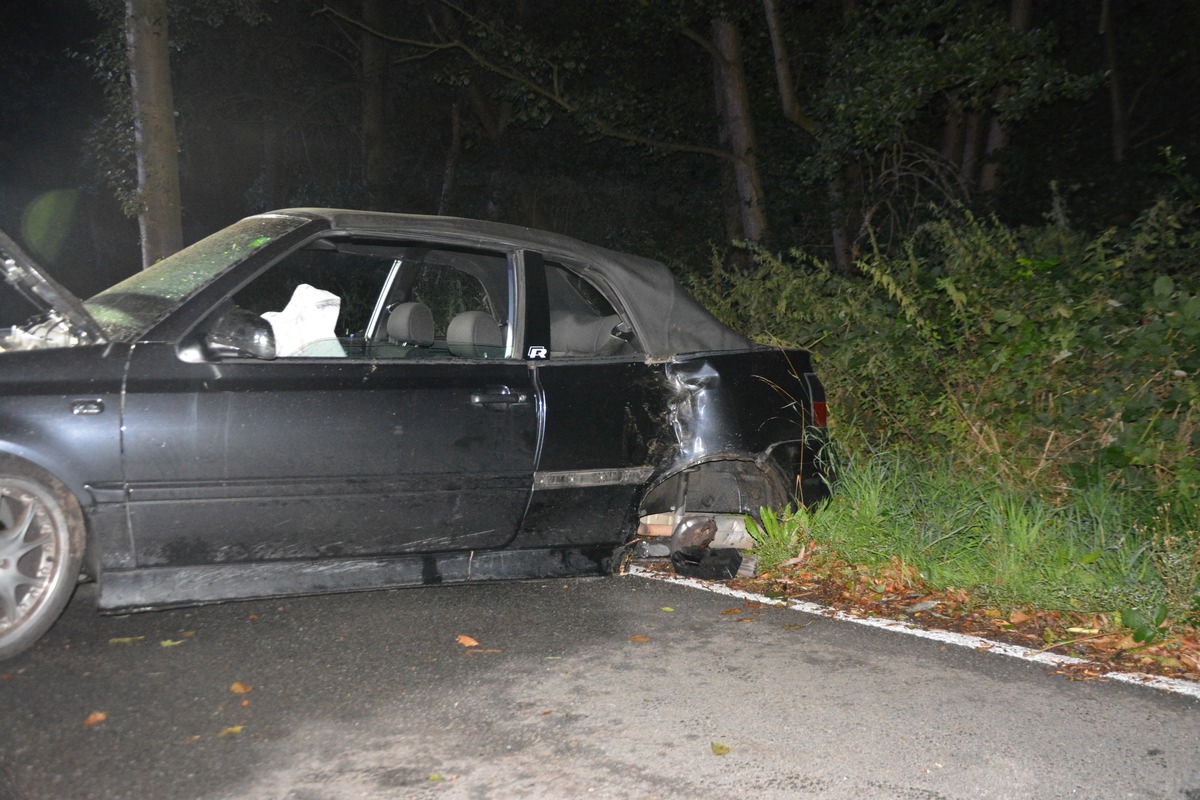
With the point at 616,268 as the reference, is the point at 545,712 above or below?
below

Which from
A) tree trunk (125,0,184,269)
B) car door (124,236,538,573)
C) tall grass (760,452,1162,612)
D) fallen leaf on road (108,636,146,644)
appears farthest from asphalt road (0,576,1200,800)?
tree trunk (125,0,184,269)

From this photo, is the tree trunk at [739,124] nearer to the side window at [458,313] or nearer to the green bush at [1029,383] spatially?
the green bush at [1029,383]

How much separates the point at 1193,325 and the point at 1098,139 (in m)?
12.6

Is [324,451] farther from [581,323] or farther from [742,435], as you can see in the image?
[742,435]

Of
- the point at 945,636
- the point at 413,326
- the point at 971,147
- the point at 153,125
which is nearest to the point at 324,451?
the point at 413,326

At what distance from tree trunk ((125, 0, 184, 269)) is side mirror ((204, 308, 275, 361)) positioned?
673 cm

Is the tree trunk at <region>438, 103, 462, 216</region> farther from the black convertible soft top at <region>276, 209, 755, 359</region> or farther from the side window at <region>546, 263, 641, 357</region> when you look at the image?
the black convertible soft top at <region>276, 209, 755, 359</region>

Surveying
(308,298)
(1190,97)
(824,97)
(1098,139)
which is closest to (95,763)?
(308,298)

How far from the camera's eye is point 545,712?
395 centimetres

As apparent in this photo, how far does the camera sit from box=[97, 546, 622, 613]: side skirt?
4.20 m

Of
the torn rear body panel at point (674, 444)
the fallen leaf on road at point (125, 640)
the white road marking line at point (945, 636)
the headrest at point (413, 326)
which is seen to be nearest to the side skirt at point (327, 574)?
the torn rear body panel at point (674, 444)

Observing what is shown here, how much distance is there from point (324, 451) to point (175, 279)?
3.22 feet

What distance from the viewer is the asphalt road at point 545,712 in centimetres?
341

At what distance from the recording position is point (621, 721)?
3.89 meters
